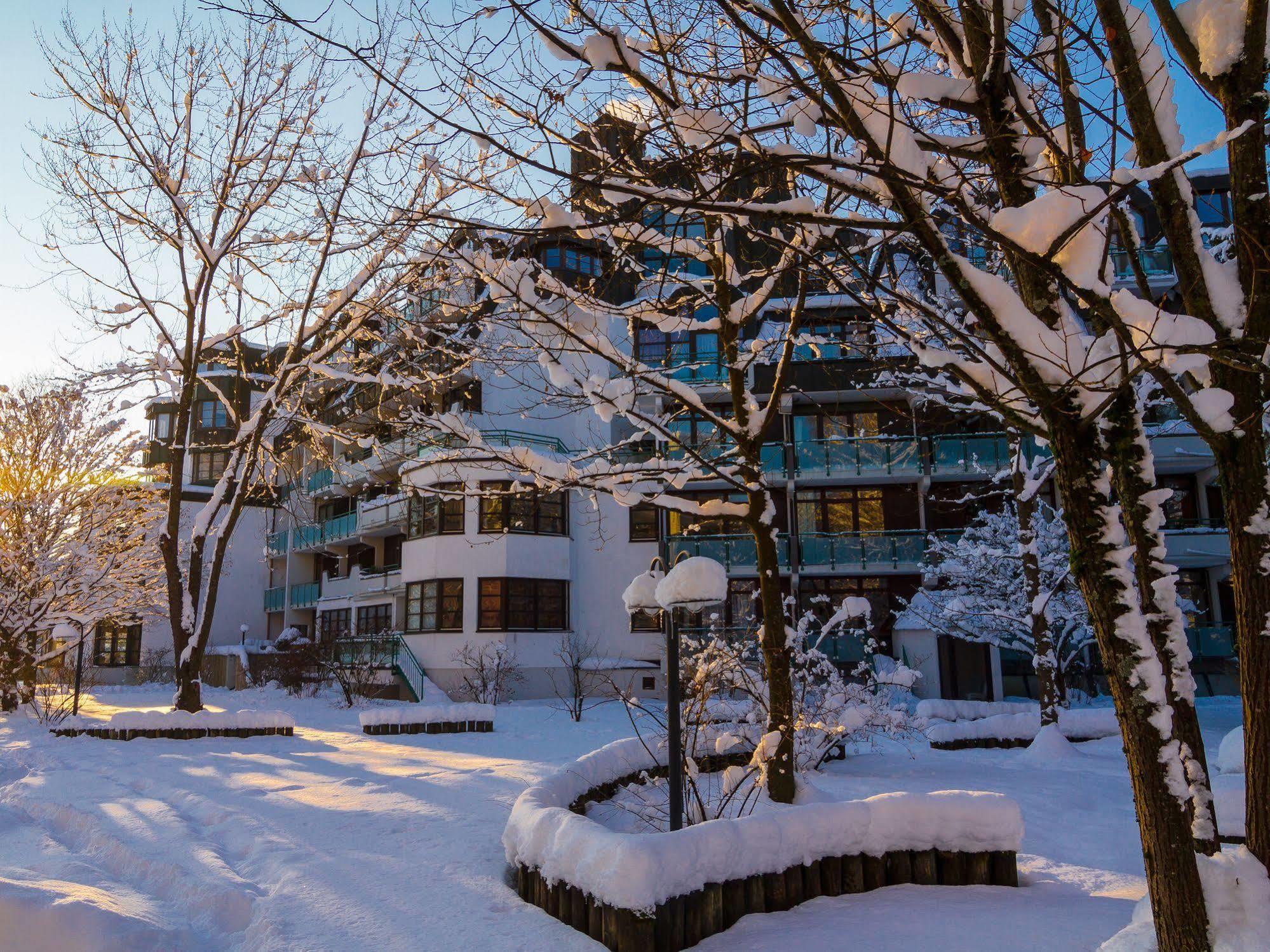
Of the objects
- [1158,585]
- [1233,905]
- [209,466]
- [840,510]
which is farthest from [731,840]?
[209,466]

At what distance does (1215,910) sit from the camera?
3.83 metres

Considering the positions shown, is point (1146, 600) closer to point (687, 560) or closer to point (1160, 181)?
point (1160, 181)

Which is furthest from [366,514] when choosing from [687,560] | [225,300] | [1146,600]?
[1146,600]

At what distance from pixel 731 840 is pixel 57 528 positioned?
2170 cm

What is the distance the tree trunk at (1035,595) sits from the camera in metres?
14.6

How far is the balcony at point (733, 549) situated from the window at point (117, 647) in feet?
85.4

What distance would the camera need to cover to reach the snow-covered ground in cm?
512

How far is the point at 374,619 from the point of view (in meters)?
33.5

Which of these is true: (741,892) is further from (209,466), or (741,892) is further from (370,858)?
(209,466)

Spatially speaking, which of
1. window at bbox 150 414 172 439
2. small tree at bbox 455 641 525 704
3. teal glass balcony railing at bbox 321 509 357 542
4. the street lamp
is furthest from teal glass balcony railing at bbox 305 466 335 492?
the street lamp

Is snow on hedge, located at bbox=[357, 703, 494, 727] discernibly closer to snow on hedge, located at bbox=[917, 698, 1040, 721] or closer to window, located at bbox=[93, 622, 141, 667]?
snow on hedge, located at bbox=[917, 698, 1040, 721]

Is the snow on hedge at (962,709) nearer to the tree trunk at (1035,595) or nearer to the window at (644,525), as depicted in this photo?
the tree trunk at (1035,595)

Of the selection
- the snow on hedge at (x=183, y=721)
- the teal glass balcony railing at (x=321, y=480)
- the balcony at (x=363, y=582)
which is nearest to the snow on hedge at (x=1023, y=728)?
the snow on hedge at (x=183, y=721)

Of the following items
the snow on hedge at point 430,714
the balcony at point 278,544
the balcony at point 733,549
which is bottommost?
the snow on hedge at point 430,714
